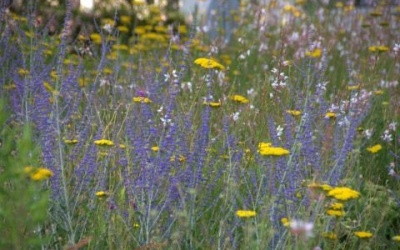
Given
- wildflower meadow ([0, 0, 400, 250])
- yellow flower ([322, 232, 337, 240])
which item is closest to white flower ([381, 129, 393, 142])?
wildflower meadow ([0, 0, 400, 250])

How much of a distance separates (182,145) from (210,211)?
34 cm

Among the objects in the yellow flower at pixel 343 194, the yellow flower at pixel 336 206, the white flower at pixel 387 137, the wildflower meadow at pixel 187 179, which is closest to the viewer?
the yellow flower at pixel 343 194

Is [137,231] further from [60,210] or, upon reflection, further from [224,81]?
[224,81]

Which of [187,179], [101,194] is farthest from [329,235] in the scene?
[101,194]

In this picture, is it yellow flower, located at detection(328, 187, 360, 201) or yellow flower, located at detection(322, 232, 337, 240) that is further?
yellow flower, located at detection(322, 232, 337, 240)

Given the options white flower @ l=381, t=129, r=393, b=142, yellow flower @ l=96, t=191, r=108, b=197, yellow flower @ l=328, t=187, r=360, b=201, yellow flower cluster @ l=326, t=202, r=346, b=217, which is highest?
white flower @ l=381, t=129, r=393, b=142

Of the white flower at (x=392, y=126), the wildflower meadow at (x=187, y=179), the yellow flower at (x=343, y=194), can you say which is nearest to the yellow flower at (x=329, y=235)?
the wildflower meadow at (x=187, y=179)

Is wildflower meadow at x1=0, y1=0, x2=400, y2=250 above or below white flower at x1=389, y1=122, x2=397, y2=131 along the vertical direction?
below

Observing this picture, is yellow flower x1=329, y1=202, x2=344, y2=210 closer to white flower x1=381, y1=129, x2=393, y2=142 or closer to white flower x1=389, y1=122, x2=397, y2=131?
white flower x1=381, y1=129, x2=393, y2=142

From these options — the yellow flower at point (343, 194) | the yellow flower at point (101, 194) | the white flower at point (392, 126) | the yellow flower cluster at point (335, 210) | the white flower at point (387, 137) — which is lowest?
the yellow flower at point (101, 194)

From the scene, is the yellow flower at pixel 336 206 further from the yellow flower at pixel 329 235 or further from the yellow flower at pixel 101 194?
the yellow flower at pixel 101 194

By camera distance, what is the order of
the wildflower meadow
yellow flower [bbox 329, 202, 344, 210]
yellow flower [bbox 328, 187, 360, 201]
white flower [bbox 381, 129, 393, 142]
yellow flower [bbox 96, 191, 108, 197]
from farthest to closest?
white flower [bbox 381, 129, 393, 142]
yellow flower [bbox 96, 191, 108, 197]
yellow flower [bbox 329, 202, 344, 210]
the wildflower meadow
yellow flower [bbox 328, 187, 360, 201]

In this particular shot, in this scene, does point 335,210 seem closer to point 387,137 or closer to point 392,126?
point 387,137

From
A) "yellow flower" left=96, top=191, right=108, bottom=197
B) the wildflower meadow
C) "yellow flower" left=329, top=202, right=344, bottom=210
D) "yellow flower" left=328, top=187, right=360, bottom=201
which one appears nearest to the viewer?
"yellow flower" left=328, top=187, right=360, bottom=201
